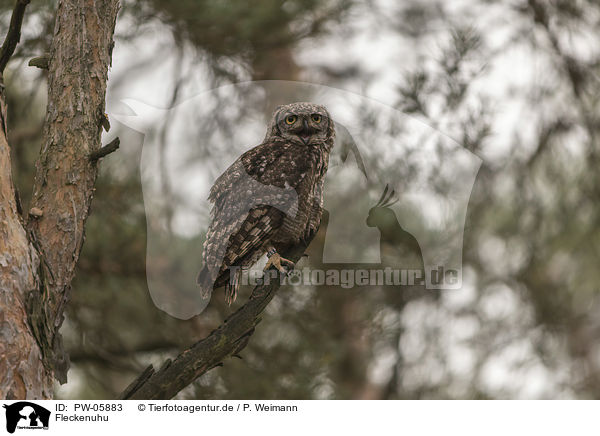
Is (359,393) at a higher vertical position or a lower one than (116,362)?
lower

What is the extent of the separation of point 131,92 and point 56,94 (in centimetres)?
33

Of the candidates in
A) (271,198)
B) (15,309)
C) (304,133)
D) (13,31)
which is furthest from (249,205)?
(13,31)

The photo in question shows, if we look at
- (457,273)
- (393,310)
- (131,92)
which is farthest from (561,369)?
(131,92)

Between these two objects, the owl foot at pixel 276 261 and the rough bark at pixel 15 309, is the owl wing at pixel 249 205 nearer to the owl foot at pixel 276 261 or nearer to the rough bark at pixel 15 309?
the owl foot at pixel 276 261

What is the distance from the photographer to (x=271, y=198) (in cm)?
136

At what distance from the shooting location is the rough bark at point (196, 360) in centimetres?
111

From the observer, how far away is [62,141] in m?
1.31

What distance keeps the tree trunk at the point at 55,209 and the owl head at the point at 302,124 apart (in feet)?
1.41

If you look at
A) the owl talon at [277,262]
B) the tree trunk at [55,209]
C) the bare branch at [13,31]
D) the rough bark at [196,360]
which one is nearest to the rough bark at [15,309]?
the tree trunk at [55,209]

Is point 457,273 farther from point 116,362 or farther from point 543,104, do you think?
point 116,362
